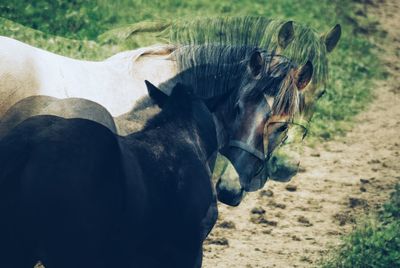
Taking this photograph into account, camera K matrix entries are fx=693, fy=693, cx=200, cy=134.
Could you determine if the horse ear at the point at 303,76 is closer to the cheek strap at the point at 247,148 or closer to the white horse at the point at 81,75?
the cheek strap at the point at 247,148

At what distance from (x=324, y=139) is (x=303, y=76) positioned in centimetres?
292

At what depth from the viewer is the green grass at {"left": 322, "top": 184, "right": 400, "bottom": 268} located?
14.9 feet

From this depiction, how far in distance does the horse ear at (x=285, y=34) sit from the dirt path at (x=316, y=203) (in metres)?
1.58

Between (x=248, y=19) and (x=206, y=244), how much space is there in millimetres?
1737

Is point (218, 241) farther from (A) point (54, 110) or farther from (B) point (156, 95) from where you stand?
(A) point (54, 110)

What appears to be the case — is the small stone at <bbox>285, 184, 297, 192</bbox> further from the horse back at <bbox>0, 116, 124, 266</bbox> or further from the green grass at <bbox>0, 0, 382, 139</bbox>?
the horse back at <bbox>0, 116, 124, 266</bbox>

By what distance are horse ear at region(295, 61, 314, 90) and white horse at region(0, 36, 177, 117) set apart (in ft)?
2.18

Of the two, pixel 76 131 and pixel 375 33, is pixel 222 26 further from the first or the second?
pixel 375 33

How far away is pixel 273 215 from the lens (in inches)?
208

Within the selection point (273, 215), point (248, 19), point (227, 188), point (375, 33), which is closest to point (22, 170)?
point (227, 188)

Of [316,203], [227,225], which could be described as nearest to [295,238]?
[227,225]

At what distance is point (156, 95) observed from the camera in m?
3.51

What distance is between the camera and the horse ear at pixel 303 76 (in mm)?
3676

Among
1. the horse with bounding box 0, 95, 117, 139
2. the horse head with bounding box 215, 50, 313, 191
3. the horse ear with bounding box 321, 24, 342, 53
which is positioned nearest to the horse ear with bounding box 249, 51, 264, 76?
the horse head with bounding box 215, 50, 313, 191
